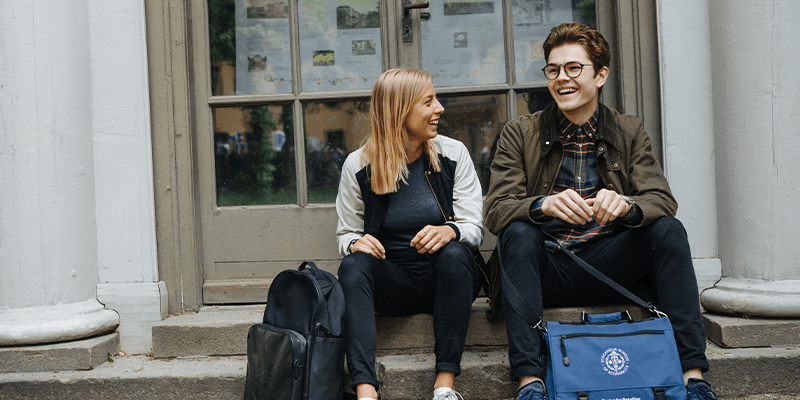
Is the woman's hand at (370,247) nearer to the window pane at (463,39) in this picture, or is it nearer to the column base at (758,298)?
the window pane at (463,39)

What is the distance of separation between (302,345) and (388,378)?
47 centimetres

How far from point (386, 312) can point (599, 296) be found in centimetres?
94

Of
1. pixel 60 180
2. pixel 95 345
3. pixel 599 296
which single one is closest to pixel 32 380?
pixel 95 345

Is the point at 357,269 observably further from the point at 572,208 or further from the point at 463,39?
the point at 463,39

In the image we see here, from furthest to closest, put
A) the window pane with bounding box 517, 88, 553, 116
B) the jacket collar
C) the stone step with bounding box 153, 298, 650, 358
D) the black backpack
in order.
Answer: the window pane with bounding box 517, 88, 553, 116 → the stone step with bounding box 153, 298, 650, 358 → the jacket collar → the black backpack

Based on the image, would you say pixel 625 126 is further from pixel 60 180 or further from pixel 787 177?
pixel 60 180

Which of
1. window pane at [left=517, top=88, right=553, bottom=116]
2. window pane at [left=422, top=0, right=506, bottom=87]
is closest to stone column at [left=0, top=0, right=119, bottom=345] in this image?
window pane at [left=422, top=0, right=506, bottom=87]

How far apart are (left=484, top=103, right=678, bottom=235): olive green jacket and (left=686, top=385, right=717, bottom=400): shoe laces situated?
73 centimetres

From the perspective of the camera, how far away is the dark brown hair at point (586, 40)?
233 centimetres

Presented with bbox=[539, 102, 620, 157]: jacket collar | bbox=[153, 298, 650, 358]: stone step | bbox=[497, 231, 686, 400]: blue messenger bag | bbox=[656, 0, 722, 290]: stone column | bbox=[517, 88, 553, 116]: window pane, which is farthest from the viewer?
bbox=[517, 88, 553, 116]: window pane

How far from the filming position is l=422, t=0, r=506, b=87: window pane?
308cm

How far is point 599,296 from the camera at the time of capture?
2428mm

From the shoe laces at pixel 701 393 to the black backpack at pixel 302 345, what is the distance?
1259 millimetres

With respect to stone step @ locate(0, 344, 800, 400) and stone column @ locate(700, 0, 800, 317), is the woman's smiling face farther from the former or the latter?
stone column @ locate(700, 0, 800, 317)
